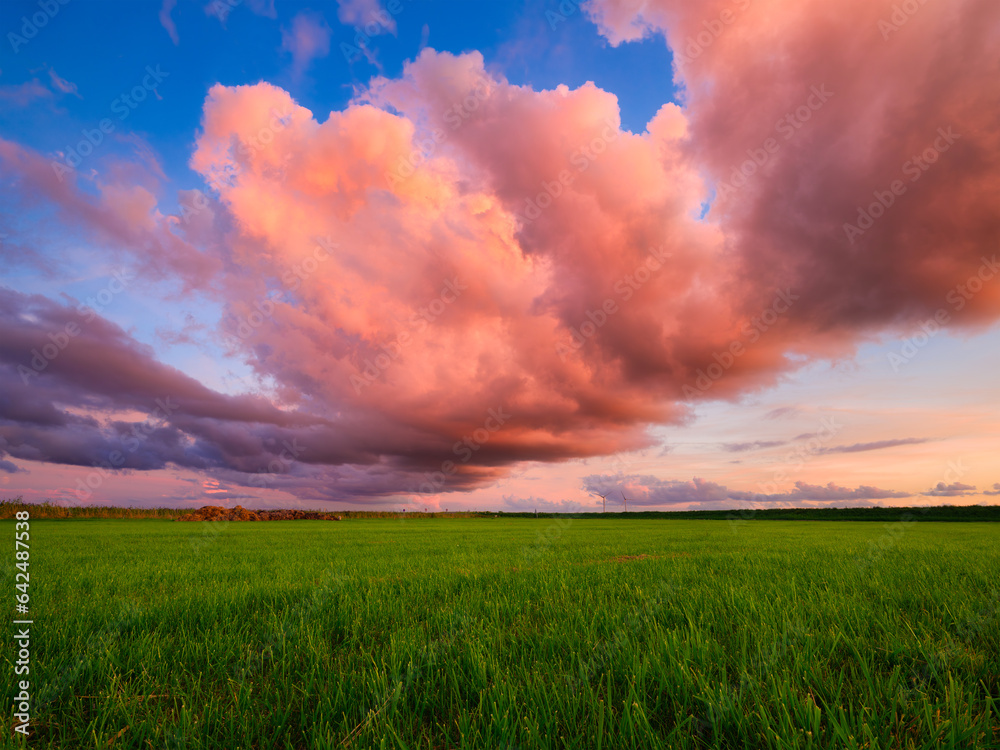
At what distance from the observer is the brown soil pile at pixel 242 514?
208ft

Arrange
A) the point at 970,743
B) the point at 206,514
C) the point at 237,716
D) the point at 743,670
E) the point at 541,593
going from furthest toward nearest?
the point at 206,514 < the point at 541,593 < the point at 743,670 < the point at 237,716 < the point at 970,743

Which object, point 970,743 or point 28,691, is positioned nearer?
point 970,743

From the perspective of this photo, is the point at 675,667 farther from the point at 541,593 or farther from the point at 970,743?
the point at 541,593

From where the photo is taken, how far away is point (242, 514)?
7019cm

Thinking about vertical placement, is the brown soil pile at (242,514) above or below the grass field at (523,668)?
below

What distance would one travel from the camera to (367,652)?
336 cm

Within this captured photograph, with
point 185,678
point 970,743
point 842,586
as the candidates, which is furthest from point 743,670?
point 842,586

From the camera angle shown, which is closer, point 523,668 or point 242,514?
point 523,668

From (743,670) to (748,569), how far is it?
19.9 ft

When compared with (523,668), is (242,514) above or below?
below

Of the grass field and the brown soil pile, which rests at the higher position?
the grass field

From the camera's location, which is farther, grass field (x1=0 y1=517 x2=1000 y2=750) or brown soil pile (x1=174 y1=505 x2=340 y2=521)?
brown soil pile (x1=174 y1=505 x2=340 y2=521)

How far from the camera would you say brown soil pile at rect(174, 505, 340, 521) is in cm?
6334

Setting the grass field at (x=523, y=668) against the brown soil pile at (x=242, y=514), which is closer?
the grass field at (x=523, y=668)
